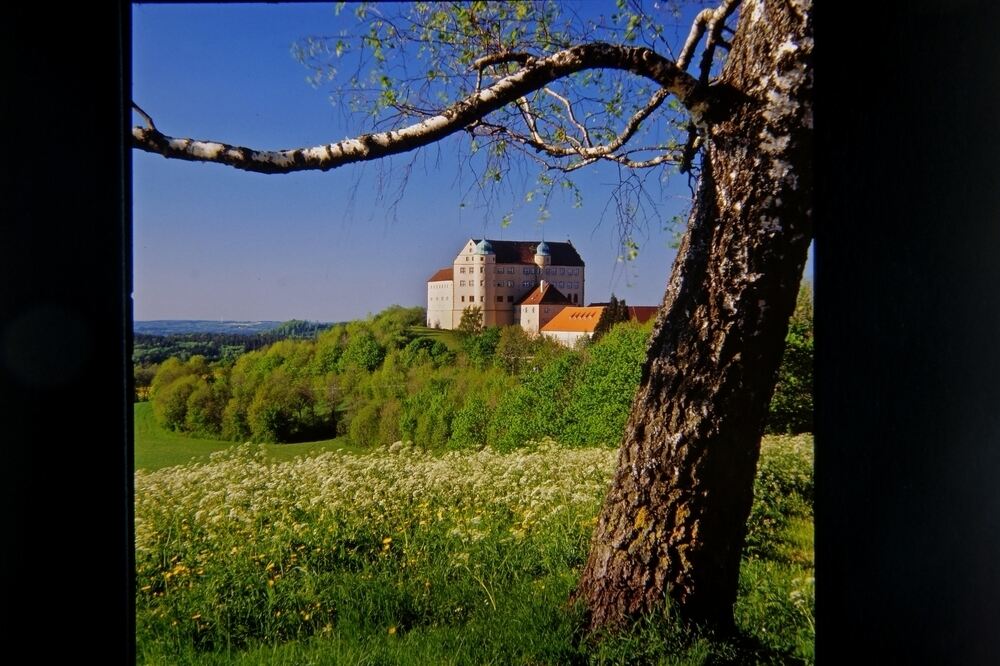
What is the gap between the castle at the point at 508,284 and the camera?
1.95 meters

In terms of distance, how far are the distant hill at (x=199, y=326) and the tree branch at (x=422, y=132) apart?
0.43 m

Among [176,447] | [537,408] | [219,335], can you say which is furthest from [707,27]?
[176,447]

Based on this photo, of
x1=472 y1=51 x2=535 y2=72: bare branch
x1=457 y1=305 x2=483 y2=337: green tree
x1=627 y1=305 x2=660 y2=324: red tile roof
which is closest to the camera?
x1=472 y1=51 x2=535 y2=72: bare branch

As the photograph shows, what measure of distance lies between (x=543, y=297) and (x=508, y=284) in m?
0.11

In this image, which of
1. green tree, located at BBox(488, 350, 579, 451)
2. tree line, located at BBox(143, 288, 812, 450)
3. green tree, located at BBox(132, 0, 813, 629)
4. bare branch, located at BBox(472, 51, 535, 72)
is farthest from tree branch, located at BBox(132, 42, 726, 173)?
green tree, located at BBox(488, 350, 579, 451)

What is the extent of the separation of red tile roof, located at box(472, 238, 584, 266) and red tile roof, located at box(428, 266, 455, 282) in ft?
0.35

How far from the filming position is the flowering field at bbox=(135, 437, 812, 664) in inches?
66.7

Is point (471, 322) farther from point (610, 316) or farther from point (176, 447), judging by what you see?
point (176, 447)

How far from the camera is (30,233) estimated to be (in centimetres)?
120

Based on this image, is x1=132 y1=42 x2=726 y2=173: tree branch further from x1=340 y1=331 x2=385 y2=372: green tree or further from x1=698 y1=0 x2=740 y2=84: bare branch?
x1=340 y1=331 x2=385 y2=372: green tree

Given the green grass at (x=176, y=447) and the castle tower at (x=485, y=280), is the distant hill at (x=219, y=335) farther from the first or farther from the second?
the castle tower at (x=485, y=280)

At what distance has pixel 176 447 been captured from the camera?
1801 millimetres

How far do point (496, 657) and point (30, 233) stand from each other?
136 cm

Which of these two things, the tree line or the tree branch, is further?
the tree line
